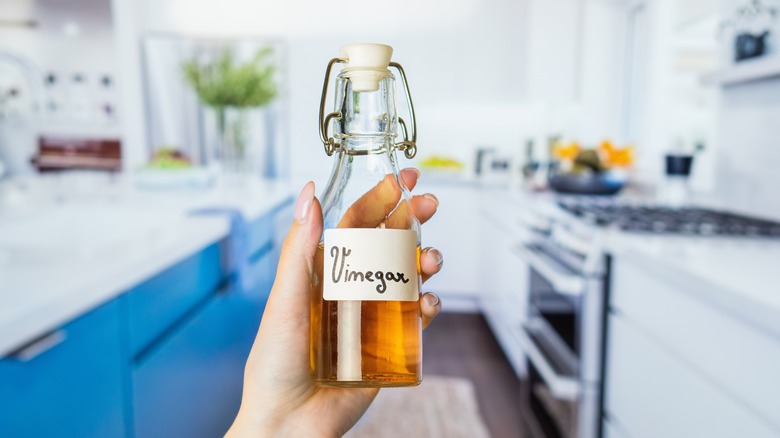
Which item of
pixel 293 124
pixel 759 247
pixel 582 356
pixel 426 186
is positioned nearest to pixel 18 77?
pixel 293 124

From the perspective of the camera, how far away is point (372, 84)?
0.46 meters

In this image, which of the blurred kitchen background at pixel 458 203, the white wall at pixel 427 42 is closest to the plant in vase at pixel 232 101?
the blurred kitchen background at pixel 458 203

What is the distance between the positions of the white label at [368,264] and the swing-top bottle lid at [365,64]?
10cm

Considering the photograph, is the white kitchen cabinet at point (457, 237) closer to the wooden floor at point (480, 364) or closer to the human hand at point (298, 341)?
the wooden floor at point (480, 364)

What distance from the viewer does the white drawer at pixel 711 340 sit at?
0.84 meters

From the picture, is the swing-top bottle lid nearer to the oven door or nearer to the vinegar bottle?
the vinegar bottle

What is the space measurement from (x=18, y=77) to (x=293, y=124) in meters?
1.90

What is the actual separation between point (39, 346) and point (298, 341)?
0.37 metres

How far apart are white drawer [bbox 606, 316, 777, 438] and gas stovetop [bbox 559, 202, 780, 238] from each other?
0.77ft

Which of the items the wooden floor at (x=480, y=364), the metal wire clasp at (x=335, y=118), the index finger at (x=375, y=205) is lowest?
the wooden floor at (x=480, y=364)

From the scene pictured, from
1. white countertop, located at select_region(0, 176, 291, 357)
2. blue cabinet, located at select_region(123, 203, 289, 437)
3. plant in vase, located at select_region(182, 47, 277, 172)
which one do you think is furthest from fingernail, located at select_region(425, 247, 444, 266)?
plant in vase, located at select_region(182, 47, 277, 172)

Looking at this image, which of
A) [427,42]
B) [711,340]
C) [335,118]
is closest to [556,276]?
[711,340]

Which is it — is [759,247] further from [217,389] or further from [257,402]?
[217,389]

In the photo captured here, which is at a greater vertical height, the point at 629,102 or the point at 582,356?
the point at 629,102
